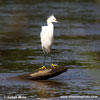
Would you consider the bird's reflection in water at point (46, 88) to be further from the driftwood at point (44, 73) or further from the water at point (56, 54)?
the driftwood at point (44, 73)

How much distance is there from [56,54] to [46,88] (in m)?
5.40

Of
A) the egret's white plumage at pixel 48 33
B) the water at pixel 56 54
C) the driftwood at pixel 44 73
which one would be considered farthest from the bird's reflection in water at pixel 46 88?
the egret's white plumage at pixel 48 33

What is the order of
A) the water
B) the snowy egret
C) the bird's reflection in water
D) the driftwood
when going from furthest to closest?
1. the snowy egret
2. the driftwood
3. the water
4. the bird's reflection in water

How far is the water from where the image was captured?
11.9m

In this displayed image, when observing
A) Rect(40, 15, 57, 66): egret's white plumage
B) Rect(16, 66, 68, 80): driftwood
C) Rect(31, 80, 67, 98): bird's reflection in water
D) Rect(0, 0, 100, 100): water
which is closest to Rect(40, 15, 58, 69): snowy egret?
Rect(40, 15, 57, 66): egret's white plumage

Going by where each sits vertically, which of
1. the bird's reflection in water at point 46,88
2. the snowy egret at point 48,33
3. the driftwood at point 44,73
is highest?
the snowy egret at point 48,33

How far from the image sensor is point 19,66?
595 inches

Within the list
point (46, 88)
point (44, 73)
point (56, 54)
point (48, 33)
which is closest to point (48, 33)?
point (48, 33)

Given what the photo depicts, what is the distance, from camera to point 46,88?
39.9ft

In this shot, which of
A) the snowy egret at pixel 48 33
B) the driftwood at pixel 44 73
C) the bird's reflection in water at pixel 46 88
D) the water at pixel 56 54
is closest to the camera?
the bird's reflection in water at pixel 46 88

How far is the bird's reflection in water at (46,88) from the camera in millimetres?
11359

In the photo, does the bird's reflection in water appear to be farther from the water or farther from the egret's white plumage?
the egret's white plumage

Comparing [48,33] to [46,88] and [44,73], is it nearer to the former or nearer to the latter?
[44,73]

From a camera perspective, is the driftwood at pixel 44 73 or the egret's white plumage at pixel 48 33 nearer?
the driftwood at pixel 44 73
